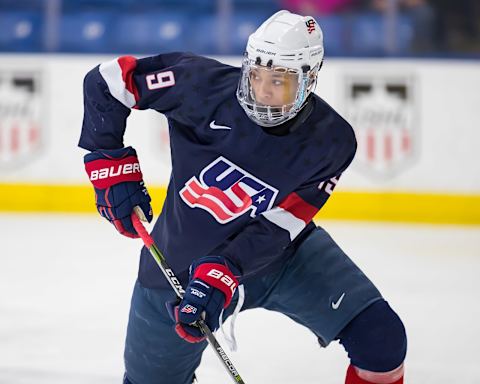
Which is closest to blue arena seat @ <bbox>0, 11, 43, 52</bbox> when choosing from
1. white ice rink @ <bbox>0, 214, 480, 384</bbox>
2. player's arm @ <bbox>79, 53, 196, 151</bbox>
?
white ice rink @ <bbox>0, 214, 480, 384</bbox>

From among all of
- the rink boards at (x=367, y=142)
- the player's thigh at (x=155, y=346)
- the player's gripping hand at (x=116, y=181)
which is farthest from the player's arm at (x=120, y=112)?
the rink boards at (x=367, y=142)

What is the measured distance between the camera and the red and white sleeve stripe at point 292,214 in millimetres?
2297

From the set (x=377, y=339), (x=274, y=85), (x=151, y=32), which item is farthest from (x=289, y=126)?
(x=151, y=32)

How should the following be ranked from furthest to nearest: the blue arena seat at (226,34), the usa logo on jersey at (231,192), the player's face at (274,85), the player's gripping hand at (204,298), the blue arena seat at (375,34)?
the blue arena seat at (226,34)
the blue arena seat at (375,34)
the usa logo on jersey at (231,192)
the player's face at (274,85)
the player's gripping hand at (204,298)

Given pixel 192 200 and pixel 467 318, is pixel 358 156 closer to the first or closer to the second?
pixel 467 318

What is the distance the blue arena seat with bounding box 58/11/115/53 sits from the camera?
19.1 ft

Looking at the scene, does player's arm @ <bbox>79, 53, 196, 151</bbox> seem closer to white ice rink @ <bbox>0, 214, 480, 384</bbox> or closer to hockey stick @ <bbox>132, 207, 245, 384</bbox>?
hockey stick @ <bbox>132, 207, 245, 384</bbox>

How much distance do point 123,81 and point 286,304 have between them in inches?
26.4

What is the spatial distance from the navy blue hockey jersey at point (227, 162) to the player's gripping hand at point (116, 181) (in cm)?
11

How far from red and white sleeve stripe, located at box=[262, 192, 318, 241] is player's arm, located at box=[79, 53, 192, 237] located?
0.35 meters

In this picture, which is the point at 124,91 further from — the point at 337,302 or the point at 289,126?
the point at 337,302

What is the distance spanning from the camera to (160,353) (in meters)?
2.47

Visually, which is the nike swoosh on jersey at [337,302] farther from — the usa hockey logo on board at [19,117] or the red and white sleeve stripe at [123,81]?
the usa hockey logo on board at [19,117]

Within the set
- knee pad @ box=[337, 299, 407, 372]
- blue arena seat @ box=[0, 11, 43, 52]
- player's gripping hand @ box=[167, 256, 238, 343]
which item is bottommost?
blue arena seat @ box=[0, 11, 43, 52]
